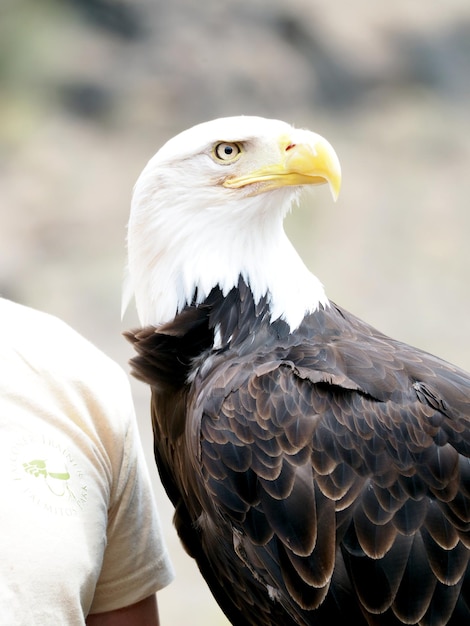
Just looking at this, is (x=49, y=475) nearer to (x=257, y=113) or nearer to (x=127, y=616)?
(x=127, y=616)

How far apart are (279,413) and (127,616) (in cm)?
45

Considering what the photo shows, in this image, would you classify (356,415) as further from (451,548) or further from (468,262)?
(468,262)

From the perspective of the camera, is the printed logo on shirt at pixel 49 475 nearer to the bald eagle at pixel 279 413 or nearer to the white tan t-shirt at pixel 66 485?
the white tan t-shirt at pixel 66 485

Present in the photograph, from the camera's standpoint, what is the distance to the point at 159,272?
189cm

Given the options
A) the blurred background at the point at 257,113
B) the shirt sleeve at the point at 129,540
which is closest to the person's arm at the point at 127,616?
the shirt sleeve at the point at 129,540

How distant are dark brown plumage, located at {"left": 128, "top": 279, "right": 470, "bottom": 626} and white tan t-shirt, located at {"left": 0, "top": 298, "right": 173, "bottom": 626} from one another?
0.14m

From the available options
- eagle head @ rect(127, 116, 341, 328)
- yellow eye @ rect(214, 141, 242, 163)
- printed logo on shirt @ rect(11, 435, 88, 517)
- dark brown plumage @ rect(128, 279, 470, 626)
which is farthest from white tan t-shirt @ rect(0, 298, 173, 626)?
yellow eye @ rect(214, 141, 242, 163)

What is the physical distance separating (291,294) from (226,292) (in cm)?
13

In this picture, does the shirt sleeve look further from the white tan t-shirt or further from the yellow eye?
the yellow eye

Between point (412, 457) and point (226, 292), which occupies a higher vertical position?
point (226, 292)

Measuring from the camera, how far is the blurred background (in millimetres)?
5047

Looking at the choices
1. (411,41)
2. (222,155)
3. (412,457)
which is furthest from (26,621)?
(411,41)

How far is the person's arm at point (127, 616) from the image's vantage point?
168 cm

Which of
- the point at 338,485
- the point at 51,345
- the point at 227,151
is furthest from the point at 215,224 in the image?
the point at 338,485
